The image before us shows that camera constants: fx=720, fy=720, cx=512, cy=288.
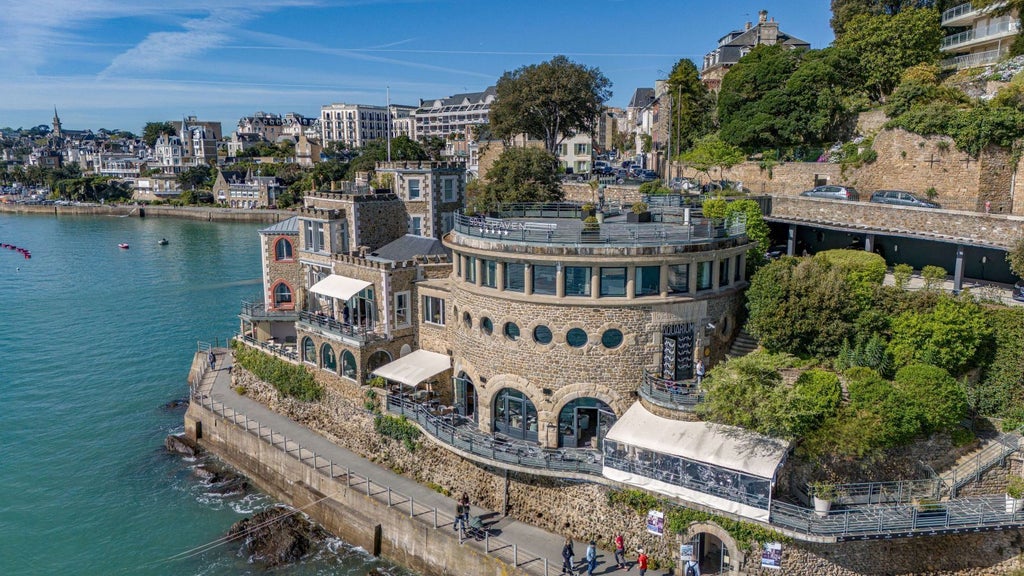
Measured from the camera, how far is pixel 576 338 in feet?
79.7

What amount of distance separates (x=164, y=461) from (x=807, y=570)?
1112 inches

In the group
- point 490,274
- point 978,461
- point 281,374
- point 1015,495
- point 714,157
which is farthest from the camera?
point 714,157

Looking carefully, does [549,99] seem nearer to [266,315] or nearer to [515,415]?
[266,315]

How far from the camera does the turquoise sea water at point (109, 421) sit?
26.8m

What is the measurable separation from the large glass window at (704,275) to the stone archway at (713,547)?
26.6 feet

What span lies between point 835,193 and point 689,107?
87.9 ft

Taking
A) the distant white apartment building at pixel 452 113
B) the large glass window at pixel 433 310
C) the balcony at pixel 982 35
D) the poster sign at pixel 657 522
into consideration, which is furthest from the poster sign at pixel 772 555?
the distant white apartment building at pixel 452 113

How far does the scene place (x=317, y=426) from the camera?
32.9 metres

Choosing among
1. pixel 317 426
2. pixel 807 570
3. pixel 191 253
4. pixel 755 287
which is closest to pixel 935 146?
pixel 755 287

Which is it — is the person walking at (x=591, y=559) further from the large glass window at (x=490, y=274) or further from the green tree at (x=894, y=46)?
the green tree at (x=894, y=46)

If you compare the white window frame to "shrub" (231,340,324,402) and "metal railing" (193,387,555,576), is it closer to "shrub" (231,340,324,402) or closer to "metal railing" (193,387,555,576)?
"shrub" (231,340,324,402)

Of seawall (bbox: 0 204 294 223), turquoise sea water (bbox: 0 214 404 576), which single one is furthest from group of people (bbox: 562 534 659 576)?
seawall (bbox: 0 204 294 223)

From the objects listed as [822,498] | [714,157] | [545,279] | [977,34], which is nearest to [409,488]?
[545,279]

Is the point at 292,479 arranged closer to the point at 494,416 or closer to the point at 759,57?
the point at 494,416
